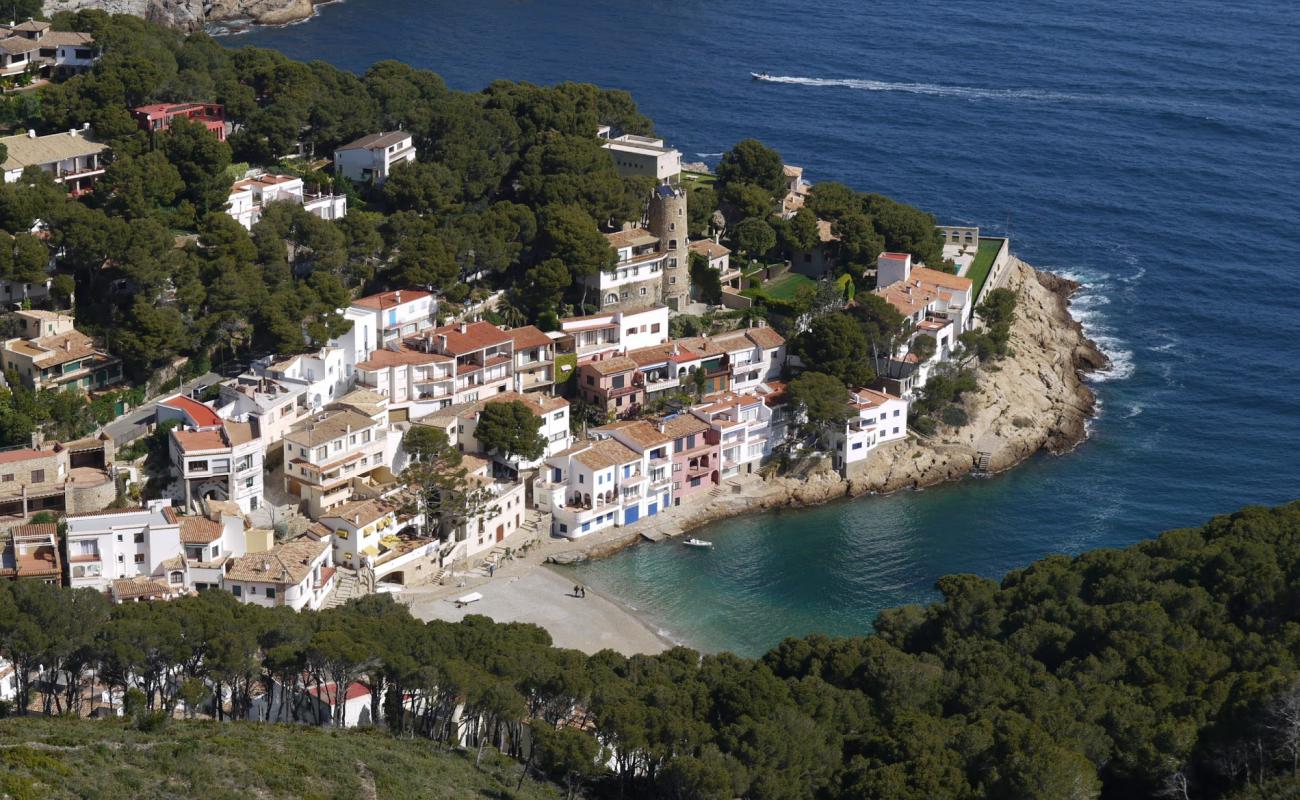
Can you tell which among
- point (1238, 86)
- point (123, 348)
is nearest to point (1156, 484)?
point (123, 348)

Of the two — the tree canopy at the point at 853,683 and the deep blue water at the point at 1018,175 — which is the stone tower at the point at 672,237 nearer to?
the deep blue water at the point at 1018,175

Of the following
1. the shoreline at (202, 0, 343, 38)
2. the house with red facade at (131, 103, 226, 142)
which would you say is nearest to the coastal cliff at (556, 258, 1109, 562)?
the house with red facade at (131, 103, 226, 142)

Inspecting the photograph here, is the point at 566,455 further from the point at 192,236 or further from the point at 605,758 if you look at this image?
the point at 605,758

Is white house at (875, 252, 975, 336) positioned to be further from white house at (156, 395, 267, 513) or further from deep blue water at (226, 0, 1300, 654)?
white house at (156, 395, 267, 513)

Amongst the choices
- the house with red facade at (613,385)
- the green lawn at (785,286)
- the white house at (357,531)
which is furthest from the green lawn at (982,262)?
the white house at (357,531)

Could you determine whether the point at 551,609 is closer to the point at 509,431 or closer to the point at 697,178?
the point at 509,431

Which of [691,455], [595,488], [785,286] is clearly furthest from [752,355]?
[595,488]
